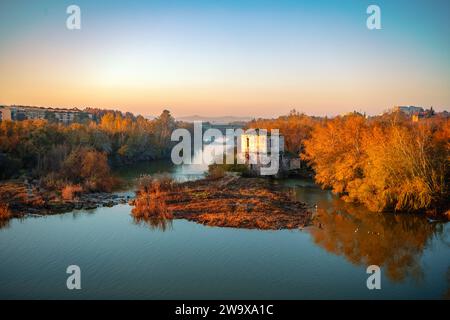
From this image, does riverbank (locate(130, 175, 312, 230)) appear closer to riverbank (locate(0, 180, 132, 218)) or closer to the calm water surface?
the calm water surface

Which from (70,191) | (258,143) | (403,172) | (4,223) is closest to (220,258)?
(4,223)

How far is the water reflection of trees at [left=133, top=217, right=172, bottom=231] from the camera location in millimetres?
18609

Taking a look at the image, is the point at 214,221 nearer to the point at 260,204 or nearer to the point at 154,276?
the point at 260,204

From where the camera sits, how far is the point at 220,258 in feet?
47.9

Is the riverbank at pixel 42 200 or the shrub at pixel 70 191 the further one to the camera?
the shrub at pixel 70 191

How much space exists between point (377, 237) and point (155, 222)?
10035mm

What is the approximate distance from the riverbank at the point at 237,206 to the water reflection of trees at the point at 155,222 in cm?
63

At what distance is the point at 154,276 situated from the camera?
506 inches

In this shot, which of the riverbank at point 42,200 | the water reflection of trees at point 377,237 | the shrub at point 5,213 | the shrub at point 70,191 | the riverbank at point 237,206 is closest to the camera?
the water reflection of trees at point 377,237

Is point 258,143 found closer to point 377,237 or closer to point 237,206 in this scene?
point 237,206

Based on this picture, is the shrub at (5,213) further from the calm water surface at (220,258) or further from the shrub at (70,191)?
the shrub at (70,191)

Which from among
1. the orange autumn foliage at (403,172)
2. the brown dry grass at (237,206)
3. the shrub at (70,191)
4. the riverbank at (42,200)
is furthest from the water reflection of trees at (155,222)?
the orange autumn foliage at (403,172)

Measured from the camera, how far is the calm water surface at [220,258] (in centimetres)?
1197
